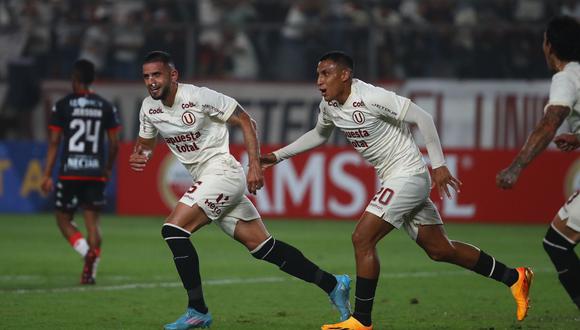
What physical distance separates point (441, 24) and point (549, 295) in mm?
12492

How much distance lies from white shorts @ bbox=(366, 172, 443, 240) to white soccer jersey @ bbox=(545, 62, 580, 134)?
4.07 feet

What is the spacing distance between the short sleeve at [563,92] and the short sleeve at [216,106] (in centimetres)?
253

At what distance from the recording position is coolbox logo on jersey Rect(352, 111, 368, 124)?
8.78 m

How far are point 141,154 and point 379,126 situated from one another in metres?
1.97

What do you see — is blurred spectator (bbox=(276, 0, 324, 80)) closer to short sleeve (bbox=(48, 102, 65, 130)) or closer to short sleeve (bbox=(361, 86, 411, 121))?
short sleeve (bbox=(48, 102, 65, 130))

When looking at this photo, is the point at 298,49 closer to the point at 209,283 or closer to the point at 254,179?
the point at 209,283

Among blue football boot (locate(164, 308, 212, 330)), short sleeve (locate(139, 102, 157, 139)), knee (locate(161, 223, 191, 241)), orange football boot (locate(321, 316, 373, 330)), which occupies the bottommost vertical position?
blue football boot (locate(164, 308, 212, 330))

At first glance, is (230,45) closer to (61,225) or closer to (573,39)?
(61,225)

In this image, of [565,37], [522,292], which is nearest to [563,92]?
[565,37]

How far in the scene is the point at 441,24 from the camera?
2323 centimetres

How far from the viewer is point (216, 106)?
9.09 meters

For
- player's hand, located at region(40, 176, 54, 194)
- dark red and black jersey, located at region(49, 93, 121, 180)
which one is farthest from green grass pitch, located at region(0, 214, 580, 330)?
dark red and black jersey, located at region(49, 93, 121, 180)

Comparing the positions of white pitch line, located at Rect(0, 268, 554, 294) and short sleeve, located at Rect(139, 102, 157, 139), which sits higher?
short sleeve, located at Rect(139, 102, 157, 139)

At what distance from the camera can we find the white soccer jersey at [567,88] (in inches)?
320
